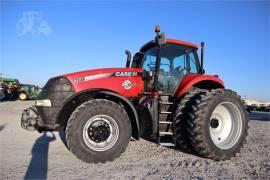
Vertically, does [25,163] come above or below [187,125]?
below

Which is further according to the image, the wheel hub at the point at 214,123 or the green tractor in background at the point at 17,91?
the green tractor in background at the point at 17,91

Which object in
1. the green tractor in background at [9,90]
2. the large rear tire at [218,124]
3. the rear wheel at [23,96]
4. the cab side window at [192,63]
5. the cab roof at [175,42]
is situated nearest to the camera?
the large rear tire at [218,124]

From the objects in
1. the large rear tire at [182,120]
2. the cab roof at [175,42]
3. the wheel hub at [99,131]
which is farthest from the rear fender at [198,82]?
the wheel hub at [99,131]

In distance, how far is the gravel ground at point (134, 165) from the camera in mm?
4263

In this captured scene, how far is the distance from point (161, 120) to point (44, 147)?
2.75m

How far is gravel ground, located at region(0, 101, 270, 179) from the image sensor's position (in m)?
4.26

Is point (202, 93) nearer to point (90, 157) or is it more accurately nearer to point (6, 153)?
point (90, 157)

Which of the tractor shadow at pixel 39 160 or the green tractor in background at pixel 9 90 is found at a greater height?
the green tractor in background at pixel 9 90

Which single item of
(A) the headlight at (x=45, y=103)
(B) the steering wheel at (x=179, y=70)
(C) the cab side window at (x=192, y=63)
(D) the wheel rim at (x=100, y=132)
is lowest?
(D) the wheel rim at (x=100, y=132)

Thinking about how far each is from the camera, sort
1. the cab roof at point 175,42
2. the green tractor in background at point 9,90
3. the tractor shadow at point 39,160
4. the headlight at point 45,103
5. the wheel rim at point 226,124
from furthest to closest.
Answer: the green tractor in background at point 9,90, the cab roof at point 175,42, the wheel rim at point 226,124, the headlight at point 45,103, the tractor shadow at point 39,160

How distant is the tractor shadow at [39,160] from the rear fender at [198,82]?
2.92 metres

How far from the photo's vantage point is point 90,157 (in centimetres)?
490

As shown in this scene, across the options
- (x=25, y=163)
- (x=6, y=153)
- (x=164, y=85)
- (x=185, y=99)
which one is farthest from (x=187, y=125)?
(x=6, y=153)

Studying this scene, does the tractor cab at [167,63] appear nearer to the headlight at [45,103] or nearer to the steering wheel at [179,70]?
the steering wheel at [179,70]
